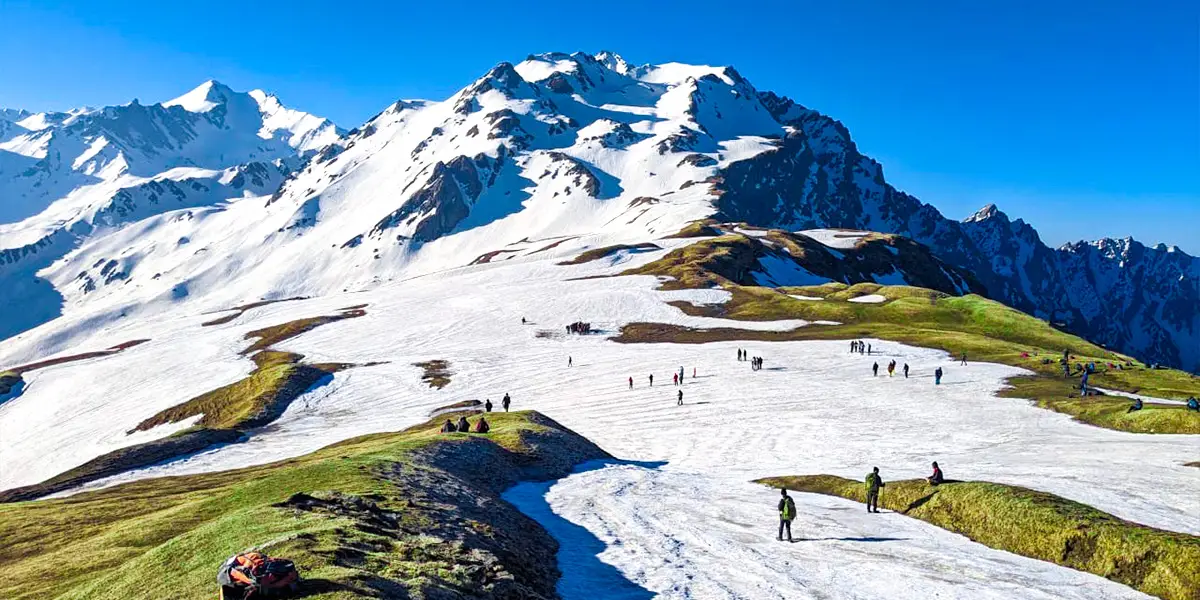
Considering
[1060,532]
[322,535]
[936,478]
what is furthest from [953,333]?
[322,535]

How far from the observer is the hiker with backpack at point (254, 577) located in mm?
13898

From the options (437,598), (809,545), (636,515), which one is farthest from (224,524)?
(809,545)

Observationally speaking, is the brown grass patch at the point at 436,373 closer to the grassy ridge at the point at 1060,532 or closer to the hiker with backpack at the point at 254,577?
the grassy ridge at the point at 1060,532

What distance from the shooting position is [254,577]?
13922 mm

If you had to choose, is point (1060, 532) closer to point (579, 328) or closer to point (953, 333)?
point (953, 333)

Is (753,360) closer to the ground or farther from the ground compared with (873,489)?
farther from the ground

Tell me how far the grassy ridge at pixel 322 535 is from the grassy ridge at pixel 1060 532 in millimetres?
18990

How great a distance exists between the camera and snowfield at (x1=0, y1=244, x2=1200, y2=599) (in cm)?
2577

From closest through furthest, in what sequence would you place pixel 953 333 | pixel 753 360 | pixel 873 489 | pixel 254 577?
pixel 254 577, pixel 873 489, pixel 753 360, pixel 953 333

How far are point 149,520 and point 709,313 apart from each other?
337 ft

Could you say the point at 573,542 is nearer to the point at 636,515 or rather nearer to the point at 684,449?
the point at 636,515

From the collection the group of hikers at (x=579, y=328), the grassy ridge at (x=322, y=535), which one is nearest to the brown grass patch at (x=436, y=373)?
the group of hikers at (x=579, y=328)

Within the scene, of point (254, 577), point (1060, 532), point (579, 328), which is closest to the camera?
point (254, 577)

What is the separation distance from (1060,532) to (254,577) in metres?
28.6
